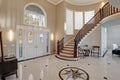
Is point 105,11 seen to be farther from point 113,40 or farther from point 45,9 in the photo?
point 113,40

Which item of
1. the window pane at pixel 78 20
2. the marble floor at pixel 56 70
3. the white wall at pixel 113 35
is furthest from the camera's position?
the white wall at pixel 113 35

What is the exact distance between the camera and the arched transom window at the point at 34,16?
293 inches

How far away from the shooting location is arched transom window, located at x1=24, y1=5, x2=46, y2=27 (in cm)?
744

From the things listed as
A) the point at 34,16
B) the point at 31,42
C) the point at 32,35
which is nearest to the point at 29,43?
the point at 31,42

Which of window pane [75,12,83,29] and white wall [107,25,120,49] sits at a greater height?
window pane [75,12,83,29]

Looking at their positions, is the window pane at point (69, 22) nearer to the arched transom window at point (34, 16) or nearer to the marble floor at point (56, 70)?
the arched transom window at point (34, 16)

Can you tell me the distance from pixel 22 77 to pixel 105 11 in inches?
267

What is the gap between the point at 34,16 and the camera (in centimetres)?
802

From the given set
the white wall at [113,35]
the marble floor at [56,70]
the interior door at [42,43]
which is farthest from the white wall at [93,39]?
the white wall at [113,35]

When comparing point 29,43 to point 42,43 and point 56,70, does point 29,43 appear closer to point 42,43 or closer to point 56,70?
point 42,43

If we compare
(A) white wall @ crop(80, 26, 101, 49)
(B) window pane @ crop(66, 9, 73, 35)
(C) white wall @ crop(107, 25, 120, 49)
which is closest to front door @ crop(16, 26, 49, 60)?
(B) window pane @ crop(66, 9, 73, 35)

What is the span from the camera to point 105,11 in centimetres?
741

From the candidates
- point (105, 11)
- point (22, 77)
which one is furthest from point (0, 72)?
point (105, 11)

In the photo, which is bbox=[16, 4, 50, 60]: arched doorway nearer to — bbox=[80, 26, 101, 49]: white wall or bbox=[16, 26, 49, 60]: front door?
bbox=[16, 26, 49, 60]: front door
